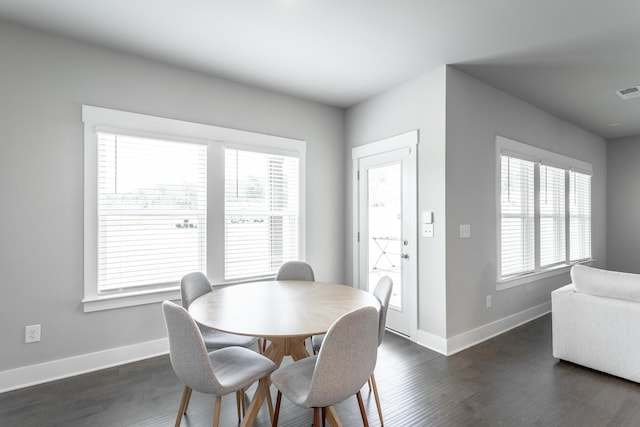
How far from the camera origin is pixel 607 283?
2.68m

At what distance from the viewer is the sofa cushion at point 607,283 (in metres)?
2.55

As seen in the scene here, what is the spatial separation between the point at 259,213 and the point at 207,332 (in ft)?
5.08

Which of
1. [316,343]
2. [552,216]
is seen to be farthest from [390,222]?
[552,216]

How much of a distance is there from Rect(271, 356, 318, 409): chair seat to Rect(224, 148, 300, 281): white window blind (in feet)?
6.04

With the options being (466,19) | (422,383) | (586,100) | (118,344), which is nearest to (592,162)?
(586,100)

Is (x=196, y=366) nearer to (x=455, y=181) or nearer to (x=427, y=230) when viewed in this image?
(x=427, y=230)

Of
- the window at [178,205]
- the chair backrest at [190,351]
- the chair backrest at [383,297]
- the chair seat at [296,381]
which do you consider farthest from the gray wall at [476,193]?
the chair backrest at [190,351]

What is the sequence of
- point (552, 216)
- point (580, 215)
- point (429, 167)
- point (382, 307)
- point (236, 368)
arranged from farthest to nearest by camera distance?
point (580, 215) → point (552, 216) → point (429, 167) → point (382, 307) → point (236, 368)

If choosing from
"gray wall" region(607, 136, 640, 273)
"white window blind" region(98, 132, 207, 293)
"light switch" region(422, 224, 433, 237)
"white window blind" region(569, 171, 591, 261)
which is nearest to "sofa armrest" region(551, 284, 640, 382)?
"light switch" region(422, 224, 433, 237)

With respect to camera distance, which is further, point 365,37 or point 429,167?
point 429,167

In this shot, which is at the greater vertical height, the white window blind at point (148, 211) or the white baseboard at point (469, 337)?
the white window blind at point (148, 211)

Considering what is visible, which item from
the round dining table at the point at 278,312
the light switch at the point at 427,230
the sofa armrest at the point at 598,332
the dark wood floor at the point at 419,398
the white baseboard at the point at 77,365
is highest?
the light switch at the point at 427,230

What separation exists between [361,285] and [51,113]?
3.57 meters

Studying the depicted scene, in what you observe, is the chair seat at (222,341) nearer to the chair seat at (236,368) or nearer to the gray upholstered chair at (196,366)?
the chair seat at (236,368)
